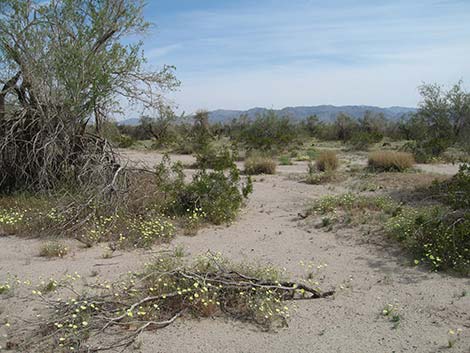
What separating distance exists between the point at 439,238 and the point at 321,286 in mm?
1887

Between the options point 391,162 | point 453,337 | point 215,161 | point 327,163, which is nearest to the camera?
point 453,337

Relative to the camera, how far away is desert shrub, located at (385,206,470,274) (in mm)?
5969

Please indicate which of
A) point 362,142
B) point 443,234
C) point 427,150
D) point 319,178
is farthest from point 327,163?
point 362,142

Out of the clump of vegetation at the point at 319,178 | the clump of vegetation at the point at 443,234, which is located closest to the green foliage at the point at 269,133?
the clump of vegetation at the point at 319,178

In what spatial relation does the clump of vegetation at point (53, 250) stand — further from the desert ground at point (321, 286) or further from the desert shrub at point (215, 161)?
the desert shrub at point (215, 161)

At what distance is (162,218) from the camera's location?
26.3 ft

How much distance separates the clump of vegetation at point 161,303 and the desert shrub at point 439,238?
6.10ft

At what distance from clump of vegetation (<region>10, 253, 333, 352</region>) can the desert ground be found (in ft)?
0.47

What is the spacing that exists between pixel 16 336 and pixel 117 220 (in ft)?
11.8

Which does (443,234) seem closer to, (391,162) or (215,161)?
(215,161)

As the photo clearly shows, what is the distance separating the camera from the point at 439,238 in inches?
242

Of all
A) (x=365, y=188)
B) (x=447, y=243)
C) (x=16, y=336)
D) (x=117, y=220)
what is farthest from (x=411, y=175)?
(x=16, y=336)

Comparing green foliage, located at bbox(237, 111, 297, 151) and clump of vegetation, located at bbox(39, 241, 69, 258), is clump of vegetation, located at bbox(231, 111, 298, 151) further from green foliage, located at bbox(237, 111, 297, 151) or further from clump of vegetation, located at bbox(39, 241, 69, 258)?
clump of vegetation, located at bbox(39, 241, 69, 258)

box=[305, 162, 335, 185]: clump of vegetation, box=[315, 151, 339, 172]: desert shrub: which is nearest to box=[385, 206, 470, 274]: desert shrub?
box=[305, 162, 335, 185]: clump of vegetation
